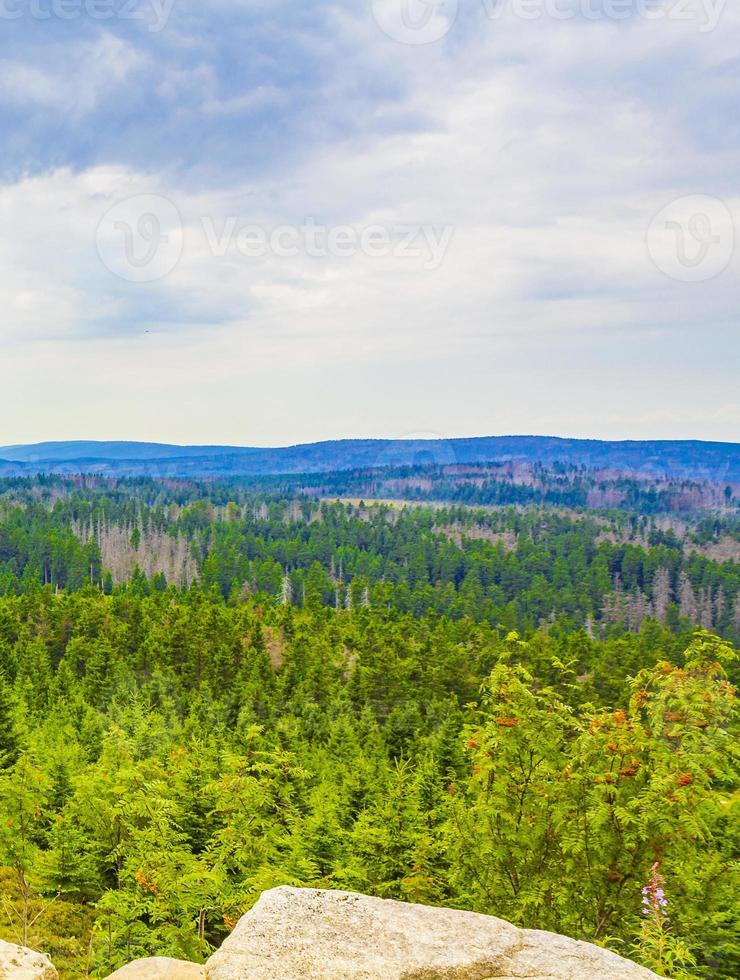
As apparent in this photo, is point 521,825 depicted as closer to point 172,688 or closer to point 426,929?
point 426,929

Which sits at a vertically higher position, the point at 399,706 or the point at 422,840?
the point at 422,840

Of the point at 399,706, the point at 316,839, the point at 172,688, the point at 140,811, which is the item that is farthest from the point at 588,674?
the point at 140,811

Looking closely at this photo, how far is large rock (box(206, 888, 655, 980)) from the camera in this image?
7844 millimetres

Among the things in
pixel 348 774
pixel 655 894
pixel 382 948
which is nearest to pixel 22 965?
pixel 382 948

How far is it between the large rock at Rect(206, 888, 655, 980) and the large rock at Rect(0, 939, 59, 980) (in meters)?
2.16

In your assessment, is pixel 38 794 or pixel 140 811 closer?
pixel 140 811

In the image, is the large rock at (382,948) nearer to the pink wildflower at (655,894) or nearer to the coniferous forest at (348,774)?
the coniferous forest at (348,774)

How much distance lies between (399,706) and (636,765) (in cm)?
5594

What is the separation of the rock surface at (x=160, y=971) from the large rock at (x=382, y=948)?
0.50 meters

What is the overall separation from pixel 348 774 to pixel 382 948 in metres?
36.2

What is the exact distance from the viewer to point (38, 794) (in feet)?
98.9

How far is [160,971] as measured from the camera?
8719 mm

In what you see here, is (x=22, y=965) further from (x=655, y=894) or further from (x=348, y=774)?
(x=348, y=774)

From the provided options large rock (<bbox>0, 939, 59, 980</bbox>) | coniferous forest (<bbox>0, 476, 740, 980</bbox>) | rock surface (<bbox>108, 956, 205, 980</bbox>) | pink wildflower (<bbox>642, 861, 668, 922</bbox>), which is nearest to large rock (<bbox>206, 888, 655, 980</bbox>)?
rock surface (<bbox>108, 956, 205, 980</bbox>)
